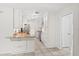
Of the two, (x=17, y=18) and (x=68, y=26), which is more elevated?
(x=17, y=18)

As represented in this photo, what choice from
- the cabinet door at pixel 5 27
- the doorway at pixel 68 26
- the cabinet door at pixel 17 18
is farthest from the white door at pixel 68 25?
the cabinet door at pixel 5 27

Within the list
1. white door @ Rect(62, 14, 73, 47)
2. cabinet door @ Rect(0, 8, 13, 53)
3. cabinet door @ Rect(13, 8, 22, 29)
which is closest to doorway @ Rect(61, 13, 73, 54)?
white door @ Rect(62, 14, 73, 47)

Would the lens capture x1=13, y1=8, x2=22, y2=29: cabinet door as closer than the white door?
Yes

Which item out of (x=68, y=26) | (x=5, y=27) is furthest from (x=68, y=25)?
(x=5, y=27)

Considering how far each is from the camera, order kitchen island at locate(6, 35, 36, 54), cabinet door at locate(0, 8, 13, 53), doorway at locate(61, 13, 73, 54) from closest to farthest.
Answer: cabinet door at locate(0, 8, 13, 53) → kitchen island at locate(6, 35, 36, 54) → doorway at locate(61, 13, 73, 54)

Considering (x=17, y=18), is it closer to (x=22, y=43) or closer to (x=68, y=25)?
(x=22, y=43)

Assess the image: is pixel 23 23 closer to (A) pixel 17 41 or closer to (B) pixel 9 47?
(A) pixel 17 41

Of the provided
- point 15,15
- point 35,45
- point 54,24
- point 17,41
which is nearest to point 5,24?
point 15,15

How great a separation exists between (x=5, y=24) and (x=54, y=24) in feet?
2.78

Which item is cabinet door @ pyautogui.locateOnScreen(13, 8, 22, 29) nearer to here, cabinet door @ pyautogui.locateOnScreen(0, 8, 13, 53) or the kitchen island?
cabinet door @ pyautogui.locateOnScreen(0, 8, 13, 53)

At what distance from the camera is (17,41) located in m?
1.82

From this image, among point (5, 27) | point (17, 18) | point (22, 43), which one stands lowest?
point (22, 43)

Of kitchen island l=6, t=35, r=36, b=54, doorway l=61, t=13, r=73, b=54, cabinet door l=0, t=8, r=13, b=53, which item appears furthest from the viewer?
doorway l=61, t=13, r=73, b=54

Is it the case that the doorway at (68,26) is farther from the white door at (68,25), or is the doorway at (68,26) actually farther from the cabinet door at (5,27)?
the cabinet door at (5,27)
